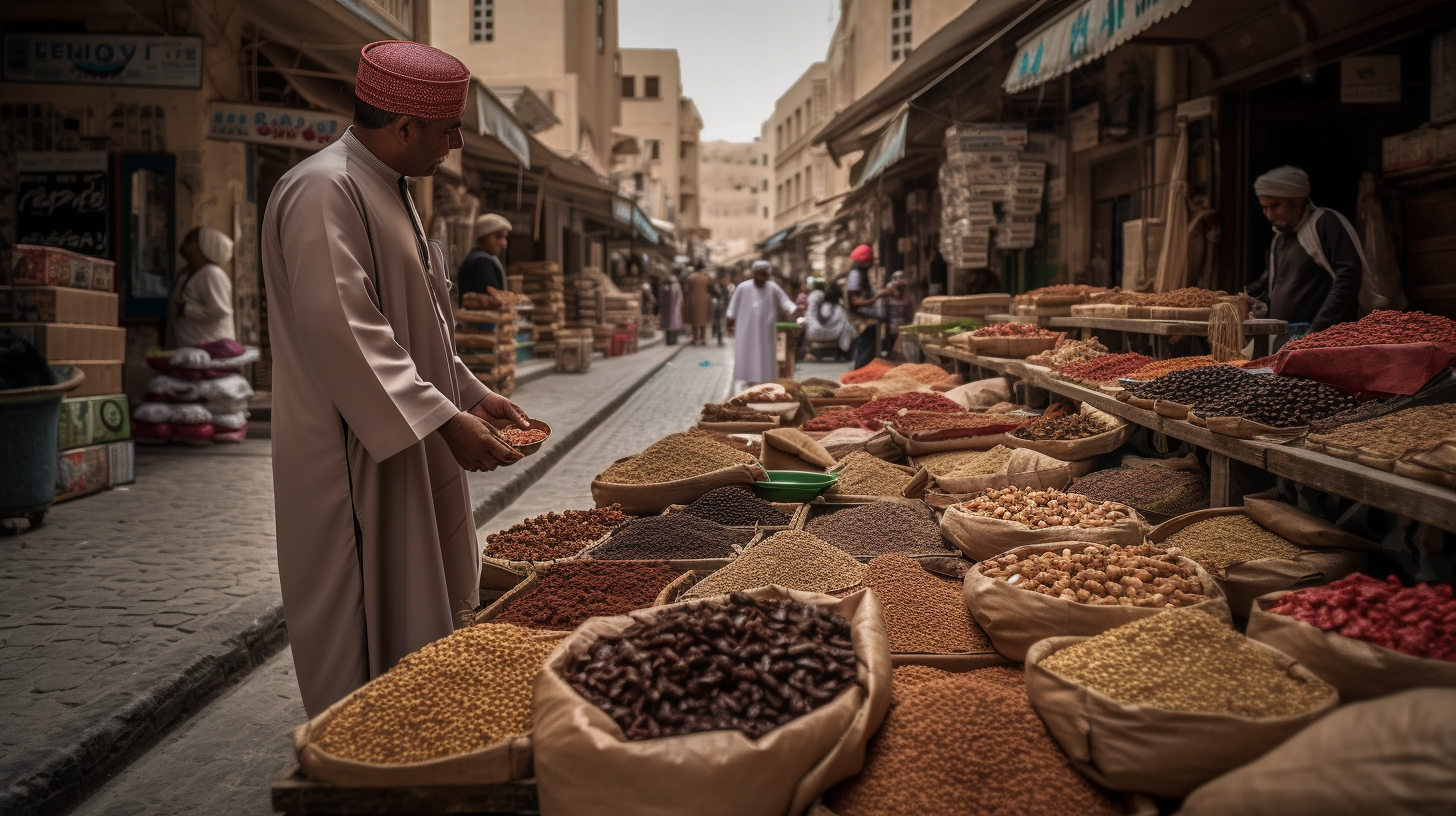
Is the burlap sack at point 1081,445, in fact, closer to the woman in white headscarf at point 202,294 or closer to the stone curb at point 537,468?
the stone curb at point 537,468

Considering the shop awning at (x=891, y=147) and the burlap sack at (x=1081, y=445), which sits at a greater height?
the shop awning at (x=891, y=147)

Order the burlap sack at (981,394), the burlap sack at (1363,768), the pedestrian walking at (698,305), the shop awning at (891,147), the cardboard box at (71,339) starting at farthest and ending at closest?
the pedestrian walking at (698,305) → the shop awning at (891,147) → the burlap sack at (981,394) → the cardboard box at (71,339) → the burlap sack at (1363,768)

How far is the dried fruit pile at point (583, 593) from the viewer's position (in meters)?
2.82

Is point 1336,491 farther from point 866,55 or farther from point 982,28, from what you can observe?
point 866,55

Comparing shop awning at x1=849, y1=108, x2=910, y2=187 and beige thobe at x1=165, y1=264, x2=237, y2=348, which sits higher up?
shop awning at x1=849, y1=108, x2=910, y2=187

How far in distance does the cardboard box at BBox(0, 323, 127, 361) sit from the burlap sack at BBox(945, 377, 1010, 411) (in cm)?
563

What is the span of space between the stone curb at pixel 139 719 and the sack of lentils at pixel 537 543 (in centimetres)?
98

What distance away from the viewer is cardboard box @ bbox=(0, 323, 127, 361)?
627 centimetres

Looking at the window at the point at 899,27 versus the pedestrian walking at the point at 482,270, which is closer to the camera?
the pedestrian walking at the point at 482,270

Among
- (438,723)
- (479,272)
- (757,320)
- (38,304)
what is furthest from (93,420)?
(757,320)

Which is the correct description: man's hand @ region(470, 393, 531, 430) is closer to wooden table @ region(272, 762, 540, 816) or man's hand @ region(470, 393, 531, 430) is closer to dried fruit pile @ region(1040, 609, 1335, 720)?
wooden table @ region(272, 762, 540, 816)

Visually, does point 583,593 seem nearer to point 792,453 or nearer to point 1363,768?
point 1363,768

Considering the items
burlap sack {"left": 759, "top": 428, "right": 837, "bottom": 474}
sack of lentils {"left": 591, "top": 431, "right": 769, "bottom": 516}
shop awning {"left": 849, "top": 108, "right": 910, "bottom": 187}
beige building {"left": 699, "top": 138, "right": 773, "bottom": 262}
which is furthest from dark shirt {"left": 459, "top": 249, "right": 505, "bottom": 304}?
beige building {"left": 699, "top": 138, "right": 773, "bottom": 262}

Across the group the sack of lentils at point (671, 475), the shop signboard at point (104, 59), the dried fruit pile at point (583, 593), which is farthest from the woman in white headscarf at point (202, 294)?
the dried fruit pile at point (583, 593)
